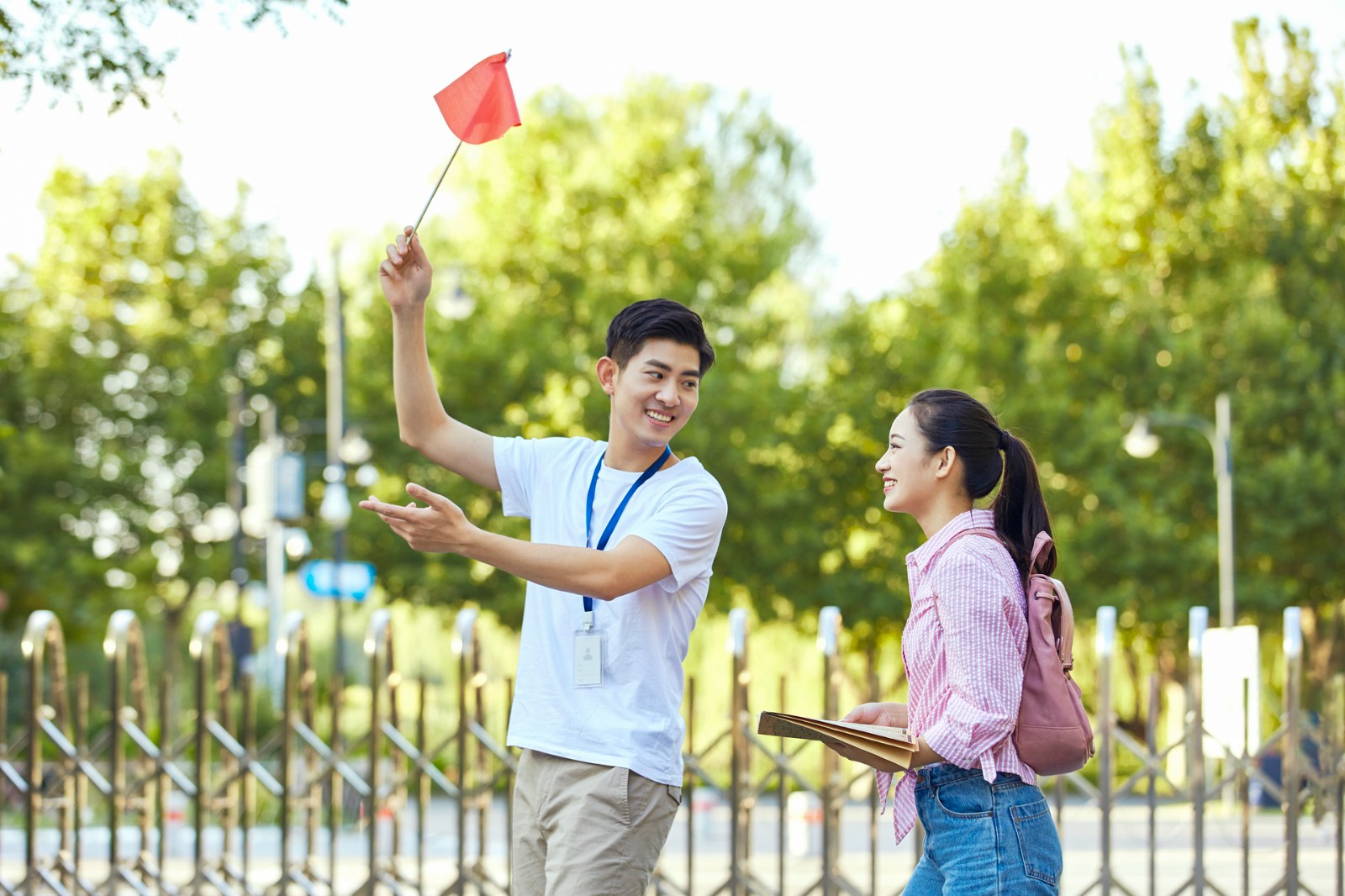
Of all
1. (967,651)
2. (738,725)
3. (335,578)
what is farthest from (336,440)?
(967,651)

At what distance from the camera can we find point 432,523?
2.70 m

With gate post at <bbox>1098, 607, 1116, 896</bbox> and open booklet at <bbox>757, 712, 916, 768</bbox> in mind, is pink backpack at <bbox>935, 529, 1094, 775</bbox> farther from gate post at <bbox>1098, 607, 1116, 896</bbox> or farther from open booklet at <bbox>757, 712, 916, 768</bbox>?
gate post at <bbox>1098, 607, 1116, 896</bbox>

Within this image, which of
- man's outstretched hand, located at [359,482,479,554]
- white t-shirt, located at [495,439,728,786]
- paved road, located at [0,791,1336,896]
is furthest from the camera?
paved road, located at [0,791,1336,896]

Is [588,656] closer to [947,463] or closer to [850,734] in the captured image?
[850,734]

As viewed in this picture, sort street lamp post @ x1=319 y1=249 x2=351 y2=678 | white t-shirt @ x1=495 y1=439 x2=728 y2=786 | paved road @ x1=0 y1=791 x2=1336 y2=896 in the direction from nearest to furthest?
white t-shirt @ x1=495 y1=439 x2=728 y2=786 → paved road @ x1=0 y1=791 x2=1336 y2=896 → street lamp post @ x1=319 y1=249 x2=351 y2=678

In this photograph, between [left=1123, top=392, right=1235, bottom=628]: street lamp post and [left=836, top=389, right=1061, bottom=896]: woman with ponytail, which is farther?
[left=1123, top=392, right=1235, bottom=628]: street lamp post

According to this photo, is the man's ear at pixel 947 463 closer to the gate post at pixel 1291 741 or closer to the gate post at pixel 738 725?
the gate post at pixel 738 725

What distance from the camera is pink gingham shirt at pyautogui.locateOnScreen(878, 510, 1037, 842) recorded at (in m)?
2.69

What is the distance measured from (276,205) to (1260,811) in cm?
1781

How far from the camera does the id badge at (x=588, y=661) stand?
3.00 meters

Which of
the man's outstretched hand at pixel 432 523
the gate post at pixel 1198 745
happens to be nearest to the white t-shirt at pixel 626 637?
the man's outstretched hand at pixel 432 523

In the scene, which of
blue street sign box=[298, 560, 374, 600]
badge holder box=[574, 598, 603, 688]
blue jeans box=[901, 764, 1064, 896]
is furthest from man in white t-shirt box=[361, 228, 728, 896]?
blue street sign box=[298, 560, 374, 600]

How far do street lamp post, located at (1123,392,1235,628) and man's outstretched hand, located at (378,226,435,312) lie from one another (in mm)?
17716

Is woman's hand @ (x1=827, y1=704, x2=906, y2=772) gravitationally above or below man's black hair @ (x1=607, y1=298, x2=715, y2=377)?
below
